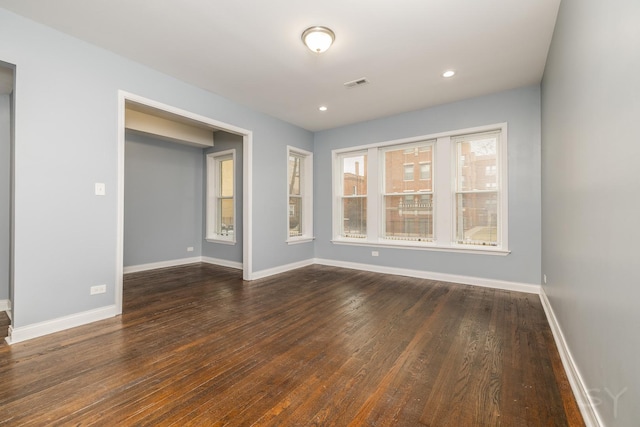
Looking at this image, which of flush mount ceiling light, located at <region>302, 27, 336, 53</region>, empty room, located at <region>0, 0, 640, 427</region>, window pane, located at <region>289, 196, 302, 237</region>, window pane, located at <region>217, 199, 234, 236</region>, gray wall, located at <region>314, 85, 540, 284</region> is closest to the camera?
empty room, located at <region>0, 0, 640, 427</region>

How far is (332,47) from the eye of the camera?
117 inches

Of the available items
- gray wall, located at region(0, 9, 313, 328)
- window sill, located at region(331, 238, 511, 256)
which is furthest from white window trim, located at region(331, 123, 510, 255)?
gray wall, located at region(0, 9, 313, 328)

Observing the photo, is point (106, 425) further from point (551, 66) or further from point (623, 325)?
point (551, 66)

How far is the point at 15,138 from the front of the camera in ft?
8.03

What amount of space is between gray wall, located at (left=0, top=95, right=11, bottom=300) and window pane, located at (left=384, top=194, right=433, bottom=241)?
5.34m

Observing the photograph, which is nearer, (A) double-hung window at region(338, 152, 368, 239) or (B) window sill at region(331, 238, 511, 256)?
(B) window sill at region(331, 238, 511, 256)

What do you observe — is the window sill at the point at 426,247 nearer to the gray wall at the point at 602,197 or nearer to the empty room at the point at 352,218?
the empty room at the point at 352,218

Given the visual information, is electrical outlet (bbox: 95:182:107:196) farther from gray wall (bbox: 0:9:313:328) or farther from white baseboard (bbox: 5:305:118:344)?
white baseboard (bbox: 5:305:118:344)

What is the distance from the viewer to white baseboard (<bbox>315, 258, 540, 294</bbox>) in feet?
12.9

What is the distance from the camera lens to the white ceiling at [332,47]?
2.40 meters

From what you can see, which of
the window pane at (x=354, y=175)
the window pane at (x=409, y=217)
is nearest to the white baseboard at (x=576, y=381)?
the window pane at (x=409, y=217)

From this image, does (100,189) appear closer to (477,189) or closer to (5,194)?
(5,194)

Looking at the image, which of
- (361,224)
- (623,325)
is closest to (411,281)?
(361,224)

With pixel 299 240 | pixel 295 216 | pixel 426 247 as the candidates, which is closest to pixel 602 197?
pixel 426 247
